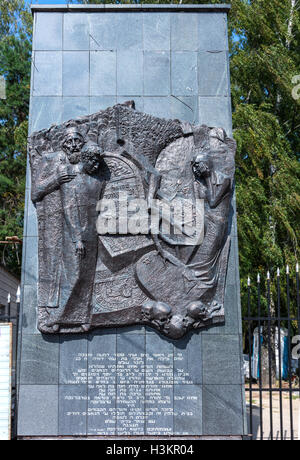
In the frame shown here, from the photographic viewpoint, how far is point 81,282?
7781 millimetres

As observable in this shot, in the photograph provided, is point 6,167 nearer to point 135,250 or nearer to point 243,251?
point 243,251

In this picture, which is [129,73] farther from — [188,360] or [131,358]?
[188,360]

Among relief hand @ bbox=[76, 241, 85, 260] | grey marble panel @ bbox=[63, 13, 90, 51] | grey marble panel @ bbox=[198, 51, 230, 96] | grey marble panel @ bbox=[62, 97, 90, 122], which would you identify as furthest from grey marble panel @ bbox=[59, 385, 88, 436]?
grey marble panel @ bbox=[63, 13, 90, 51]

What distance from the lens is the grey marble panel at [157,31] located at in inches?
349

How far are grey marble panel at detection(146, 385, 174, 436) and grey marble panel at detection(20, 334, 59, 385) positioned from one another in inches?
55.4

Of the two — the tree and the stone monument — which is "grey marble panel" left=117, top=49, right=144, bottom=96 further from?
the tree

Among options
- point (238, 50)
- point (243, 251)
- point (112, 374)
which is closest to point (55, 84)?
point (112, 374)

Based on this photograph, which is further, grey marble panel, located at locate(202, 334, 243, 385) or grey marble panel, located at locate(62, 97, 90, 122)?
grey marble panel, located at locate(62, 97, 90, 122)

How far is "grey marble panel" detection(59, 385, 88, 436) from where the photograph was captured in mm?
7707

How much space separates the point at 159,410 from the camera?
7754 mm

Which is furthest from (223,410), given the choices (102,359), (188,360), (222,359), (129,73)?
(129,73)

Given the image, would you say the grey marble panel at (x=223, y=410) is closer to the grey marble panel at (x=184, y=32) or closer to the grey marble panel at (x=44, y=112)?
the grey marble panel at (x=44, y=112)

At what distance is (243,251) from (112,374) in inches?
368
